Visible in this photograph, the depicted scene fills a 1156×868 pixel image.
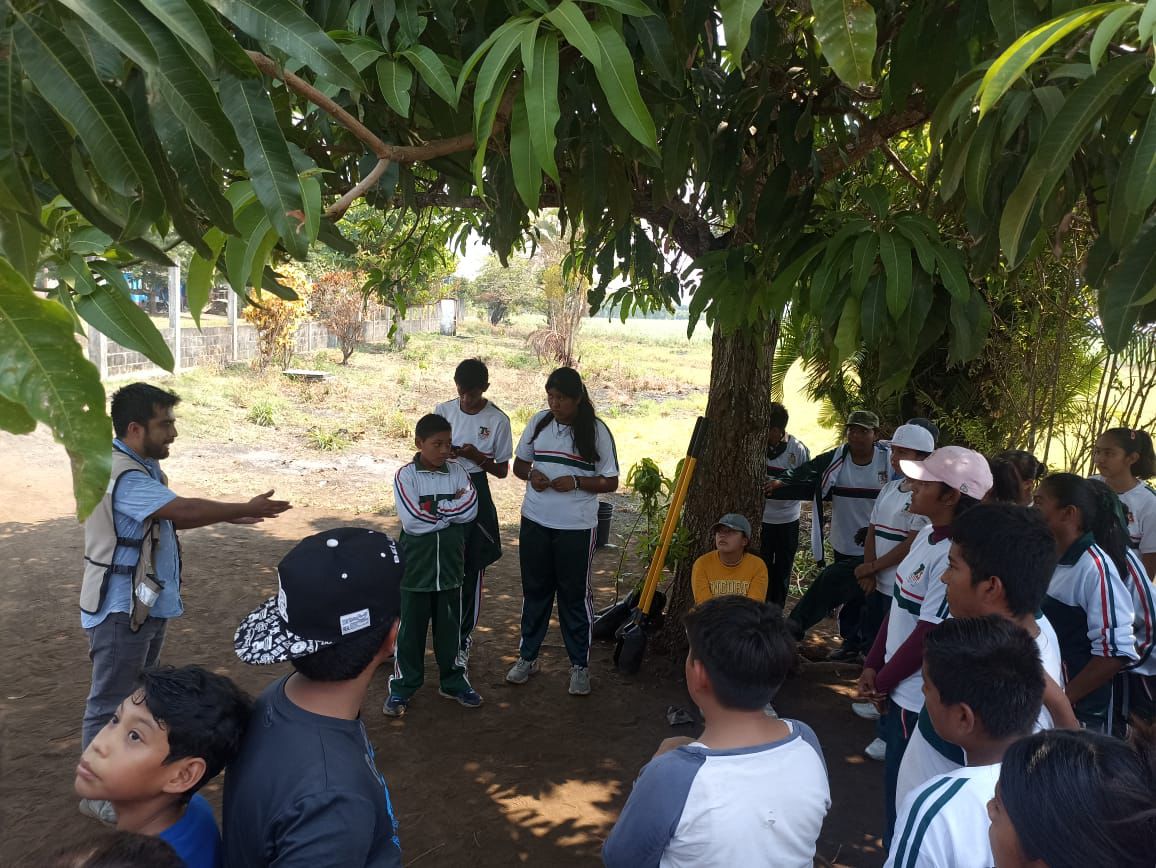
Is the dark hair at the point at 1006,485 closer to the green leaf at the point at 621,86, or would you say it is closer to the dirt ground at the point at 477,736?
the dirt ground at the point at 477,736

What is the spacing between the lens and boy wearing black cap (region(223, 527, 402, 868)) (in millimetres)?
1409

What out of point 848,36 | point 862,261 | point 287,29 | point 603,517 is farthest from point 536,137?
point 603,517

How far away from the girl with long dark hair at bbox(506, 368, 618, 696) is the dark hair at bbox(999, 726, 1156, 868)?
11.1 feet

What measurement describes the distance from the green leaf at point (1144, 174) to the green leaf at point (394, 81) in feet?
4.52

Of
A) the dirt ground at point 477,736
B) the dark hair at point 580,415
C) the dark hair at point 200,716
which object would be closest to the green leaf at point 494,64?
the dark hair at point 200,716

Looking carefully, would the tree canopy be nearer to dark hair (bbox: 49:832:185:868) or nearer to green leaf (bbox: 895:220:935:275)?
green leaf (bbox: 895:220:935:275)

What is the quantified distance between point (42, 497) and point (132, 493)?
264 inches

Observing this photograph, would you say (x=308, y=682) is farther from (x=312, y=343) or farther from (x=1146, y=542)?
(x=312, y=343)

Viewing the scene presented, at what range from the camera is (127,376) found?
1345 cm

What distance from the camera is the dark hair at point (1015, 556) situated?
2191 millimetres

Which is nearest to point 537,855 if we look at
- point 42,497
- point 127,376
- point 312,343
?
point 42,497

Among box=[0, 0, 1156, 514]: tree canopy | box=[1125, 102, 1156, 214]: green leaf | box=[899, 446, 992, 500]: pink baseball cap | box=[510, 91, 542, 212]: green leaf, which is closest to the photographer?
box=[0, 0, 1156, 514]: tree canopy

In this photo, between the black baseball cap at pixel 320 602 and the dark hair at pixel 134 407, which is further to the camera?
the dark hair at pixel 134 407

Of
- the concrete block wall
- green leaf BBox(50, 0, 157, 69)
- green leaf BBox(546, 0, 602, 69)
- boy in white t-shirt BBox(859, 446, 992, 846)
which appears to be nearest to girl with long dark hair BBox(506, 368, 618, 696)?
boy in white t-shirt BBox(859, 446, 992, 846)
